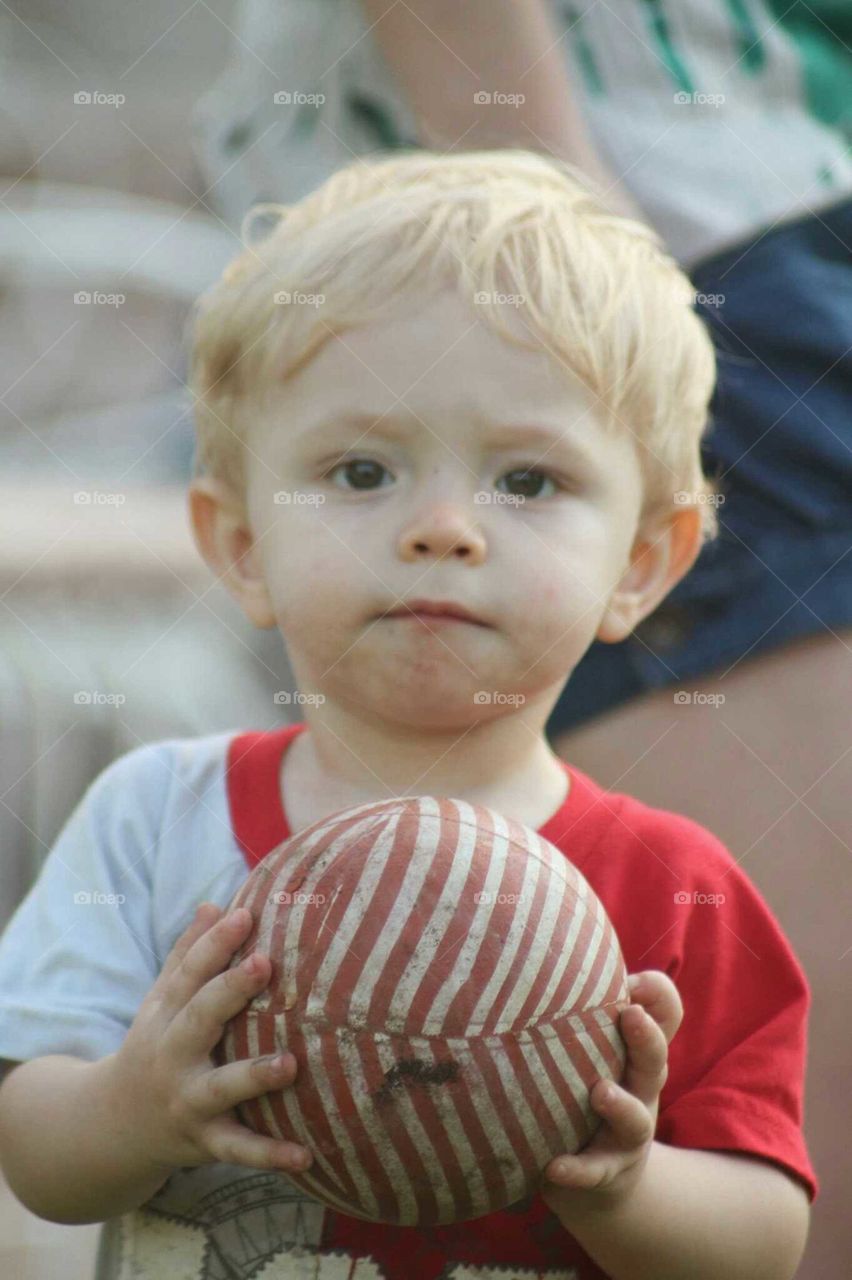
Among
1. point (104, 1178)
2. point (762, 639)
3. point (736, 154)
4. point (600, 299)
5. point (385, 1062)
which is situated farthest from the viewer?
point (736, 154)

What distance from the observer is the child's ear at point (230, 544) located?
2.26 m

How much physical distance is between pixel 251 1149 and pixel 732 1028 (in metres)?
0.67

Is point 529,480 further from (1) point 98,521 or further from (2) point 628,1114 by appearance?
(1) point 98,521

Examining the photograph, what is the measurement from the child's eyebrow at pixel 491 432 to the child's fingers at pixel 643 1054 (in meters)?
0.75

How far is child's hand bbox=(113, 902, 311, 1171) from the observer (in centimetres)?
163

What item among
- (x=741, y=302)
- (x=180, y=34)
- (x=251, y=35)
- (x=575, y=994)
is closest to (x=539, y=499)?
(x=575, y=994)

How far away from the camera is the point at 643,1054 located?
1684mm

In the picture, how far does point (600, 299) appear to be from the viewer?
7.18 ft

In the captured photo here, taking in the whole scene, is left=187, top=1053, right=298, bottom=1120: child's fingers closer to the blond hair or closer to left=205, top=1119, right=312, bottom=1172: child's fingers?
left=205, top=1119, right=312, bottom=1172: child's fingers

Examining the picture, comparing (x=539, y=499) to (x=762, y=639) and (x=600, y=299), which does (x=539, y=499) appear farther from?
(x=762, y=639)

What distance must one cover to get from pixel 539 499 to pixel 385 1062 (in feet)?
2.64

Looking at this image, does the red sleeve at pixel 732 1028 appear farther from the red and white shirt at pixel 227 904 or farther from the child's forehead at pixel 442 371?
the child's forehead at pixel 442 371

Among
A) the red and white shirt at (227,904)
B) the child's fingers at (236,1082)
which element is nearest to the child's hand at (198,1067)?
A: the child's fingers at (236,1082)

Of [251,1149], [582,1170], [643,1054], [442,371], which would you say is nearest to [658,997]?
[643,1054]
